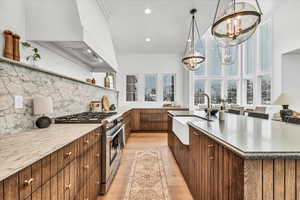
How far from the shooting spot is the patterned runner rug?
2.01 m

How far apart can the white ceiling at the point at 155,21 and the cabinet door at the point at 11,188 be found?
150 inches

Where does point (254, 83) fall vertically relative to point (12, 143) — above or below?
above

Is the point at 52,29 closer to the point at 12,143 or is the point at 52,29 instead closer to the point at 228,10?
the point at 12,143

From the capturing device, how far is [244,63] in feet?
21.4

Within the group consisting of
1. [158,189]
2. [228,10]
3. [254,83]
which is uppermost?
[228,10]

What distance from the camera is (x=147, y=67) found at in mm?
6684

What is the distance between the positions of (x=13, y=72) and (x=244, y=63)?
742 centimetres

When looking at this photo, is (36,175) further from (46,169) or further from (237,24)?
(237,24)

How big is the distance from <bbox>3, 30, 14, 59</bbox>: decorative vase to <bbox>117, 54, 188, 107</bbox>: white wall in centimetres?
518

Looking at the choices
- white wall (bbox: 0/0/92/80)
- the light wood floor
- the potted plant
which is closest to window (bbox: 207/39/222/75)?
the light wood floor

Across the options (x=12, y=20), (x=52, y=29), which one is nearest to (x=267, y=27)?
(x=52, y=29)

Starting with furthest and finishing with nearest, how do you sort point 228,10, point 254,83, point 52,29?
1. point 254,83
2. point 228,10
3. point 52,29

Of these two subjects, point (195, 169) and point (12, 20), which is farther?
point (195, 169)

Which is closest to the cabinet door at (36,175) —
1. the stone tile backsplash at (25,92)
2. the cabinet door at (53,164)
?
the cabinet door at (53,164)
